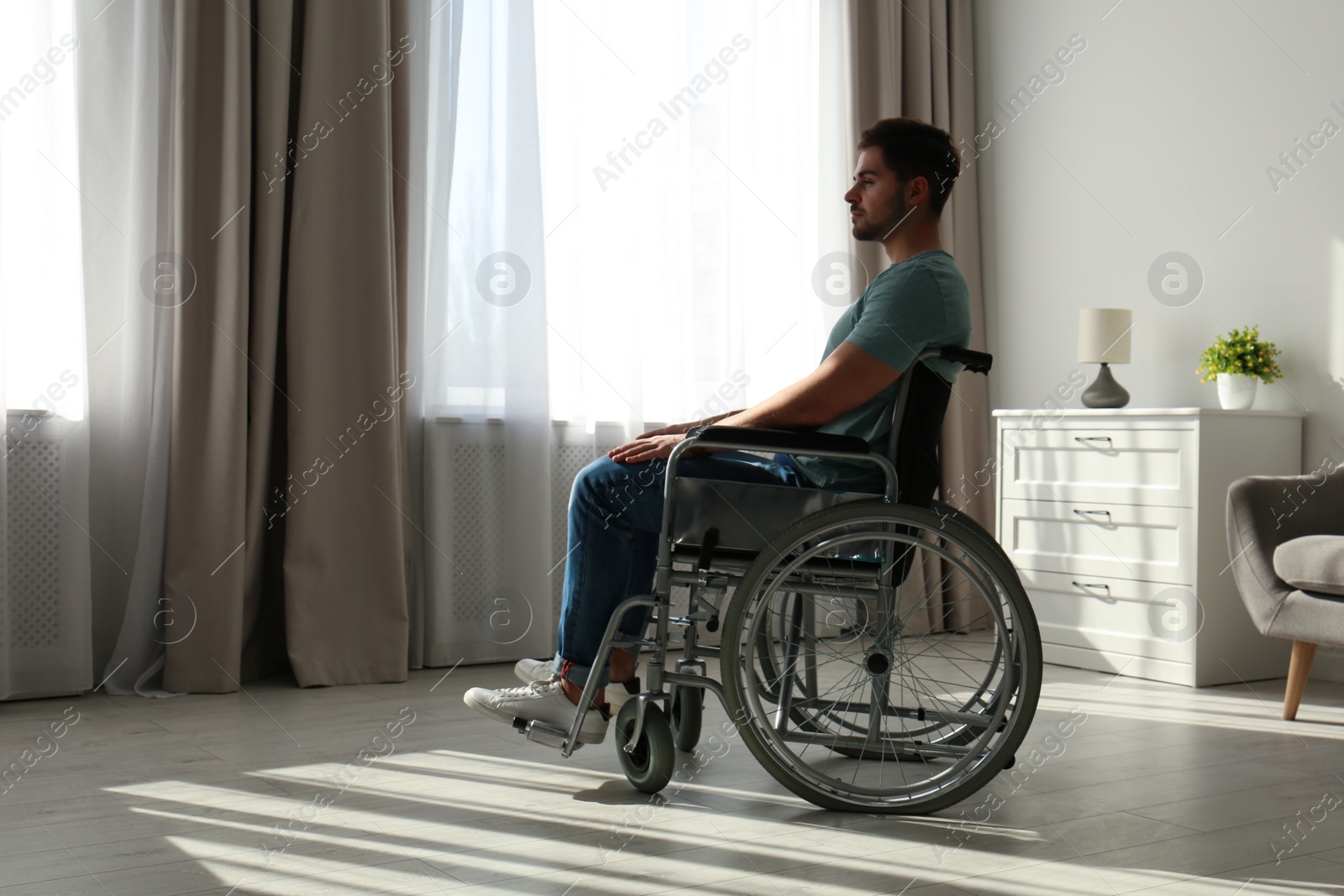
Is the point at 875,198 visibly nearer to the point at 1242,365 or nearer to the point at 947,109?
the point at 1242,365

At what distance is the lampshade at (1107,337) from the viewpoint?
11.1 ft

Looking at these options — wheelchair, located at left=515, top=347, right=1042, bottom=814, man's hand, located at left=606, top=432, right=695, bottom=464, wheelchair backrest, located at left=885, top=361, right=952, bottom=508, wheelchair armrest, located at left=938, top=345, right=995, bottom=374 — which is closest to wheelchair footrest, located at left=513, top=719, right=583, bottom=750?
wheelchair, located at left=515, top=347, right=1042, bottom=814

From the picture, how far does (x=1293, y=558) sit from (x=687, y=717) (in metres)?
1.41

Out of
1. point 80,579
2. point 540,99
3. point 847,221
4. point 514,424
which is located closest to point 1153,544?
point 847,221

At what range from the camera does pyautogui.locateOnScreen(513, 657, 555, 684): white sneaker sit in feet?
6.24

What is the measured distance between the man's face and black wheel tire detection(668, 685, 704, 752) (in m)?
0.85

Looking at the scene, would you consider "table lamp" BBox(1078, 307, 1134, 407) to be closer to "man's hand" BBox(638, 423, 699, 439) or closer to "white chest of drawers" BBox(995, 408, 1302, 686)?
"white chest of drawers" BBox(995, 408, 1302, 686)

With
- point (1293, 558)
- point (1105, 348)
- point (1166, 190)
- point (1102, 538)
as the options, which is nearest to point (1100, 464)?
point (1102, 538)

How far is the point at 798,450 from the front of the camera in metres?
1.66

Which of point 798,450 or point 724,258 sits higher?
point 724,258

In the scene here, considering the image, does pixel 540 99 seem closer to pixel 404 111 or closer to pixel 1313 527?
→ pixel 404 111

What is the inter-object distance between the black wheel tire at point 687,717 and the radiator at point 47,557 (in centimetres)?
145

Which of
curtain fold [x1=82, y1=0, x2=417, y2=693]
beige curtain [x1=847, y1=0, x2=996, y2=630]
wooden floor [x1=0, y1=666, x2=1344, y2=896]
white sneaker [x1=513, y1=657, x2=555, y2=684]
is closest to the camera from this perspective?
wooden floor [x1=0, y1=666, x2=1344, y2=896]

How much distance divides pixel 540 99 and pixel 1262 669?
2.49m
